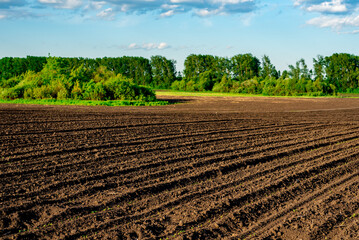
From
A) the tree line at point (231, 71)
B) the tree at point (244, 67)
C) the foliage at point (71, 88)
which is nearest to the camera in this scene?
the foliage at point (71, 88)

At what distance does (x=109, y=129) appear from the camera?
13.5 m

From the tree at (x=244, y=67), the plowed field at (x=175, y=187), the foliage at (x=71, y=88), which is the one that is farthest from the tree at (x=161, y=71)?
the plowed field at (x=175, y=187)

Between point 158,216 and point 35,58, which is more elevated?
point 35,58

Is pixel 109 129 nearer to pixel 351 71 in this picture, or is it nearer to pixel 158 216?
pixel 158 216

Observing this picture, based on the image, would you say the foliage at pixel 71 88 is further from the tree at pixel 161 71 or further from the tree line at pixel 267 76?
the tree at pixel 161 71

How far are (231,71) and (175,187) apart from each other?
292ft

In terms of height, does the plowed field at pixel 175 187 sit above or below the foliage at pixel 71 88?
below

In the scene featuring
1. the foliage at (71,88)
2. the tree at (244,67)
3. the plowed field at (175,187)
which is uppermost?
the tree at (244,67)

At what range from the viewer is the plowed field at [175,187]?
4945mm

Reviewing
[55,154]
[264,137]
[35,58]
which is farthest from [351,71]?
[55,154]

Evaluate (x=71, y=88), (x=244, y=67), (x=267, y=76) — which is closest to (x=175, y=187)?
(x=71, y=88)

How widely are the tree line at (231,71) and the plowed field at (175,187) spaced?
54331mm

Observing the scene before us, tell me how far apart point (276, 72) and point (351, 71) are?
52.9ft

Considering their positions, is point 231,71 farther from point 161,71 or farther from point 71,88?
point 71,88
